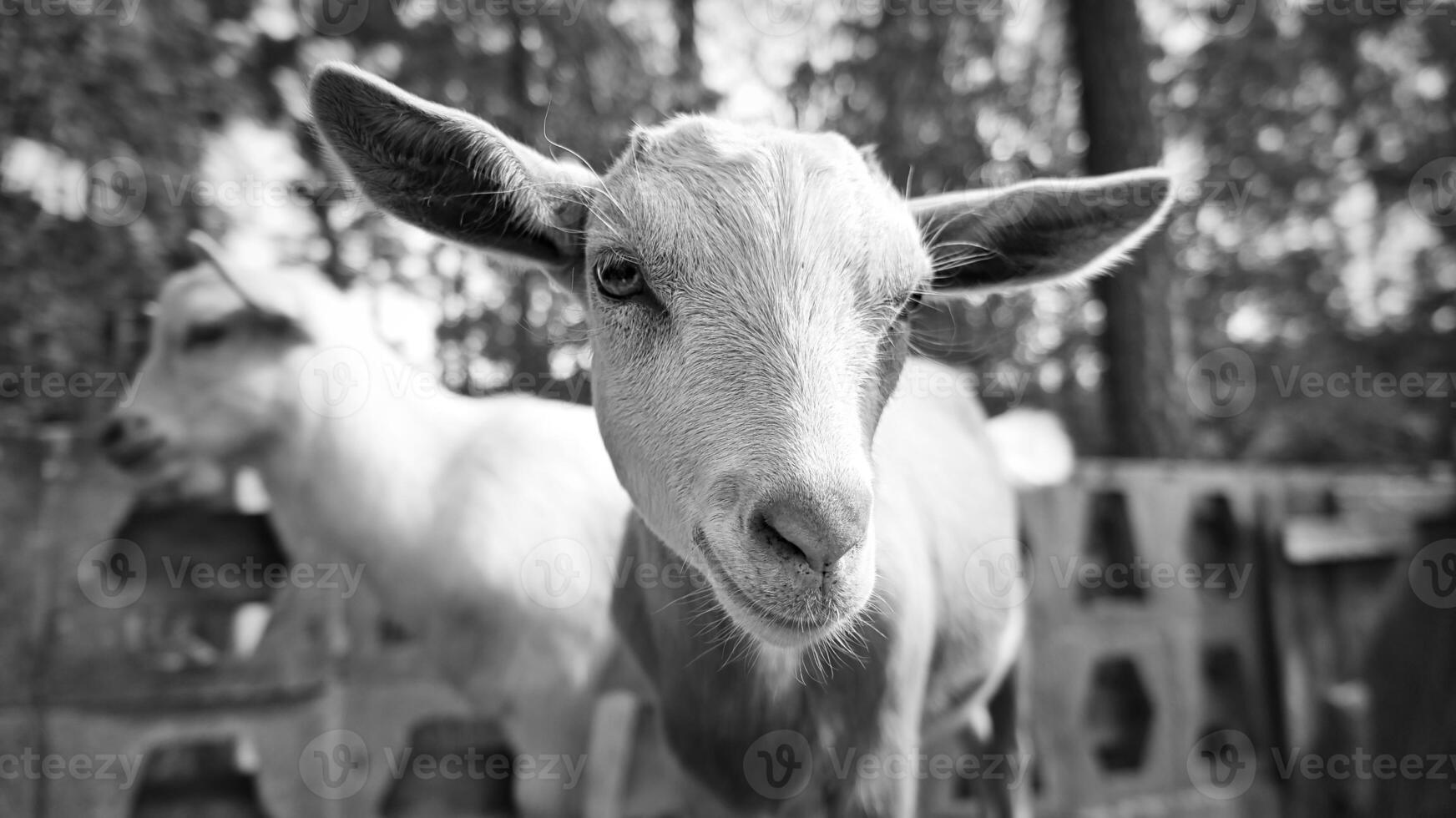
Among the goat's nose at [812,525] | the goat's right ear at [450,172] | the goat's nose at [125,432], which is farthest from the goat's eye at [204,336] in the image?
the goat's nose at [812,525]

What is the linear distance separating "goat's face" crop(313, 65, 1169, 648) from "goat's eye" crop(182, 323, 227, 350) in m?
2.21

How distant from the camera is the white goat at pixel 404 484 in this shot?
3.73 m

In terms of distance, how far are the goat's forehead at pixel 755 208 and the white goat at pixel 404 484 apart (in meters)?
2.08

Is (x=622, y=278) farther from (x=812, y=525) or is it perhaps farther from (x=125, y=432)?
(x=125, y=432)

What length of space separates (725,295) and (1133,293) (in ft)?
19.6

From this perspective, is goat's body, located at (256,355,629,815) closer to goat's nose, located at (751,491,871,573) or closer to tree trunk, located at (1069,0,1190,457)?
goat's nose, located at (751,491,871,573)

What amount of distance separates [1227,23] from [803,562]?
37.1 ft

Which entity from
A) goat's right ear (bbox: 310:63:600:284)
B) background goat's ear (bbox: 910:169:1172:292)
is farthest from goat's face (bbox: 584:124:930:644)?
background goat's ear (bbox: 910:169:1172:292)

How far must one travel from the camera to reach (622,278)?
7.07 feet

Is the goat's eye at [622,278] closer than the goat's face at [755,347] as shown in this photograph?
No

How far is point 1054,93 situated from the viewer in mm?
11258

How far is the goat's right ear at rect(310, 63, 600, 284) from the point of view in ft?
6.81

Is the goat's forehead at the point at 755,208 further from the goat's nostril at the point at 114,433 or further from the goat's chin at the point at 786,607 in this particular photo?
the goat's nostril at the point at 114,433

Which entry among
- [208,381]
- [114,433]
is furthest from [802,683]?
[114,433]
